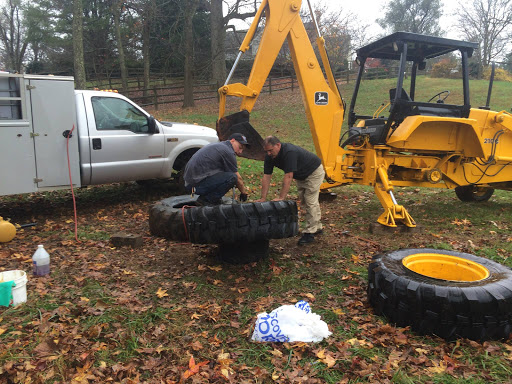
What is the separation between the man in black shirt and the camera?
5457mm

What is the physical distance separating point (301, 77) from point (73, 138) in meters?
4.07

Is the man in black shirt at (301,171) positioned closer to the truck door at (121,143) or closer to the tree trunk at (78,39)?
the truck door at (121,143)

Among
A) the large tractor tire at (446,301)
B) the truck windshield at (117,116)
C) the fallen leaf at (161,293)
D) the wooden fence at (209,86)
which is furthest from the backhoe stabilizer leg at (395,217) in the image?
the wooden fence at (209,86)

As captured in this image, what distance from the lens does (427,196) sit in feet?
29.3

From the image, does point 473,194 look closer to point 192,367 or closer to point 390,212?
point 390,212

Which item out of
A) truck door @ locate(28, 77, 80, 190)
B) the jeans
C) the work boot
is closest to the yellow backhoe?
the work boot

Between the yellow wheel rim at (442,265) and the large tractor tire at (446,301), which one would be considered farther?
the yellow wheel rim at (442,265)

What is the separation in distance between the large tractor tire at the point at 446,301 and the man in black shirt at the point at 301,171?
6.34 ft

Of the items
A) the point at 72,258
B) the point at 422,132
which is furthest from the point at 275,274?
the point at 422,132

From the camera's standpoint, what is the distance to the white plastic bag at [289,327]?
3.40 meters

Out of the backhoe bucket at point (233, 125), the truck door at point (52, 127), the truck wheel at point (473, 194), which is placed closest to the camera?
the truck door at point (52, 127)

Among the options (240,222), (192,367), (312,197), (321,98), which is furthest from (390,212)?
(192,367)

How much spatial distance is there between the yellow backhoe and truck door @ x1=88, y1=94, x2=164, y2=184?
1.83 metres

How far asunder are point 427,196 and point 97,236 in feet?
22.8
